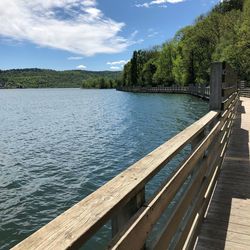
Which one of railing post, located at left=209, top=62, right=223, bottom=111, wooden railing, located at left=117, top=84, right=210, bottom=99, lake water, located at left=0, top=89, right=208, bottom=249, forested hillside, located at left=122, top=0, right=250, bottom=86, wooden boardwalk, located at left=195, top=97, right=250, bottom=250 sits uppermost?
forested hillside, located at left=122, top=0, right=250, bottom=86

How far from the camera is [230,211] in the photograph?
417cm

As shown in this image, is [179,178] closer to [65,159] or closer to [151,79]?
[65,159]

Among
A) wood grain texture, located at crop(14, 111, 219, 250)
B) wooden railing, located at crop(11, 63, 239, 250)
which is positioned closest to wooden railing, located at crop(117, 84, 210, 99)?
wooden railing, located at crop(11, 63, 239, 250)

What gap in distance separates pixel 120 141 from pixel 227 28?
37247mm

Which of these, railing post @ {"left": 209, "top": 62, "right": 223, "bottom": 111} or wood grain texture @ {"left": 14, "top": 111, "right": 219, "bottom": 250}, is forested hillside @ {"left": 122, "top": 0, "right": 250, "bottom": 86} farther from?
wood grain texture @ {"left": 14, "top": 111, "right": 219, "bottom": 250}

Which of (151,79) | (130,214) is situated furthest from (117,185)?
(151,79)

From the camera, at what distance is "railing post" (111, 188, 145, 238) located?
1.58m

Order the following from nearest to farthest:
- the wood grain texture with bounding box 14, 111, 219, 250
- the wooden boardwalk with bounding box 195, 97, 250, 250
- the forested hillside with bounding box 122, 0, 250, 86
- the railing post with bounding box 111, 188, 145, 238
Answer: the wood grain texture with bounding box 14, 111, 219, 250, the railing post with bounding box 111, 188, 145, 238, the wooden boardwalk with bounding box 195, 97, 250, 250, the forested hillside with bounding box 122, 0, 250, 86

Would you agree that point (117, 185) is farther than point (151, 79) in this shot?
No

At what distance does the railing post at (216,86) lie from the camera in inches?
233

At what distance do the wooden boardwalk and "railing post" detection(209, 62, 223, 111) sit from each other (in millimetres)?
1272

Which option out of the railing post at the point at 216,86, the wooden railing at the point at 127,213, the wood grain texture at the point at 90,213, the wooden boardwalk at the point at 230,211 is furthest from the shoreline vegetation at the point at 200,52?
the wood grain texture at the point at 90,213

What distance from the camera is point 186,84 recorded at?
65.9 metres

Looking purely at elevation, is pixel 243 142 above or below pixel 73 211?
below
